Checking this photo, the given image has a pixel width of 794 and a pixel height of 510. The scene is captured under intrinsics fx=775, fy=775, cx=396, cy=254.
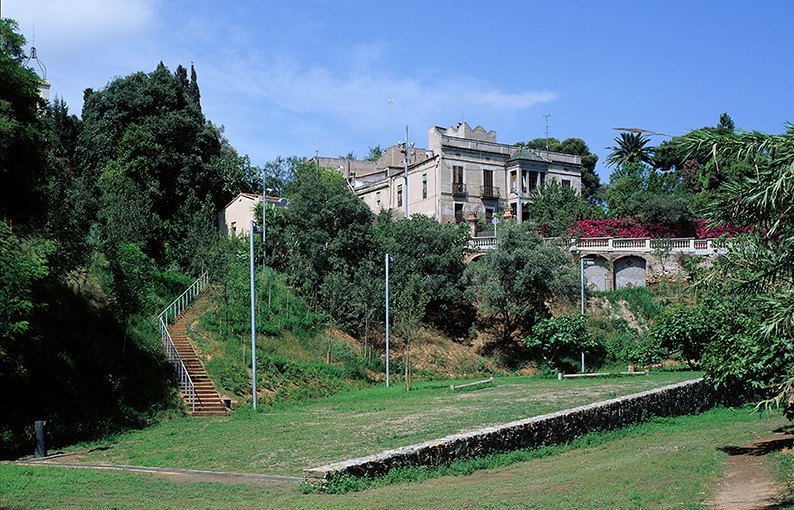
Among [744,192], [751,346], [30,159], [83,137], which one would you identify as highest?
[83,137]

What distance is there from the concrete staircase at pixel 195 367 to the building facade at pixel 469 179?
27470 millimetres

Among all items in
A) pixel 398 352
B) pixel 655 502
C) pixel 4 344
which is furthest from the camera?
pixel 398 352

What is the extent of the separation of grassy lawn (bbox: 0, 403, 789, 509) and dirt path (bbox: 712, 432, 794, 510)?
0.27 metres

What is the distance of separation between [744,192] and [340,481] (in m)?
8.84

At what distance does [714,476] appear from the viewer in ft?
49.1

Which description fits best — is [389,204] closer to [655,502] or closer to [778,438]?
[778,438]

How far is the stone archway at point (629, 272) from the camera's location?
2349 inches

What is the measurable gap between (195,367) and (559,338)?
2268cm

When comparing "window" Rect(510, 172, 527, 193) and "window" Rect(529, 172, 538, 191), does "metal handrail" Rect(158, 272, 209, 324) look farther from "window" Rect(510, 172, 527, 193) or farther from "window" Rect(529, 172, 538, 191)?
"window" Rect(529, 172, 538, 191)

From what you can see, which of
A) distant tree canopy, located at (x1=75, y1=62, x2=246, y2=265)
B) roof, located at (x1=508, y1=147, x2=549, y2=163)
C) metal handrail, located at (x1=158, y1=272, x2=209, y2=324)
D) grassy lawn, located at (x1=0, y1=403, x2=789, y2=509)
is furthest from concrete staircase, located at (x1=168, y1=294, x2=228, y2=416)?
roof, located at (x1=508, y1=147, x2=549, y2=163)

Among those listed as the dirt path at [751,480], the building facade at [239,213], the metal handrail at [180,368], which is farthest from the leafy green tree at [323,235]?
the dirt path at [751,480]

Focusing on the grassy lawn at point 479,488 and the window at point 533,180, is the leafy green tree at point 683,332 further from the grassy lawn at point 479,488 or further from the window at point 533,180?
the window at point 533,180

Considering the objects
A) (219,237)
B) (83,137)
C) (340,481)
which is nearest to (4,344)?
(340,481)

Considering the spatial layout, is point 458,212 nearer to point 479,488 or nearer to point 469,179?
point 469,179
